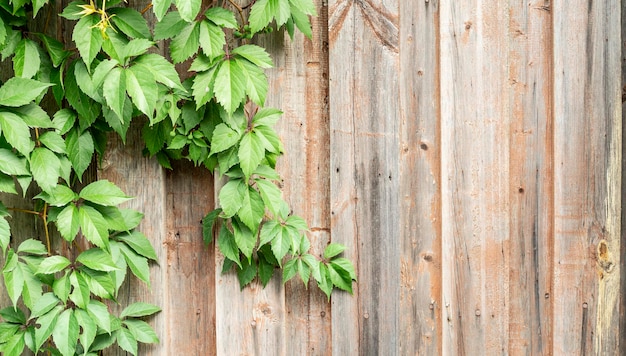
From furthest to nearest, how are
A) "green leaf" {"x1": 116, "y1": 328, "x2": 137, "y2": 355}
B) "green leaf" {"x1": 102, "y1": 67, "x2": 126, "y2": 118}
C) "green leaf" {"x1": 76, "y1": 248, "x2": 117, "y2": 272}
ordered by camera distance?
1. "green leaf" {"x1": 116, "y1": 328, "x2": 137, "y2": 355}
2. "green leaf" {"x1": 76, "y1": 248, "x2": 117, "y2": 272}
3. "green leaf" {"x1": 102, "y1": 67, "x2": 126, "y2": 118}

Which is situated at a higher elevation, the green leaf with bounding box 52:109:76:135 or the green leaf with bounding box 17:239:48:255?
the green leaf with bounding box 52:109:76:135

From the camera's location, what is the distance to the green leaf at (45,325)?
121 cm

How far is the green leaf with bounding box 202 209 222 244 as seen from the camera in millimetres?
1373

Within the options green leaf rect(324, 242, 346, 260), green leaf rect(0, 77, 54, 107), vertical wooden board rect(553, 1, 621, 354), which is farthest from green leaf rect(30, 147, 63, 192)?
vertical wooden board rect(553, 1, 621, 354)

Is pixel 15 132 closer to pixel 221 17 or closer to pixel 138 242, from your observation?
pixel 138 242

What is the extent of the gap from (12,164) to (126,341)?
491mm

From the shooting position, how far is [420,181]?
1.42 metres

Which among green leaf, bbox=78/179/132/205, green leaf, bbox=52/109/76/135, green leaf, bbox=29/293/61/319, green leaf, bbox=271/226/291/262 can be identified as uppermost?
green leaf, bbox=52/109/76/135

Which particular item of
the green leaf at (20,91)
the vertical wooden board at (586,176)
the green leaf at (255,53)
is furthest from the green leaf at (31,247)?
the vertical wooden board at (586,176)

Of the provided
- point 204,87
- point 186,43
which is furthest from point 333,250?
point 186,43

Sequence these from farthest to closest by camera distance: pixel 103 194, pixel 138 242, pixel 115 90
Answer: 1. pixel 138 242
2. pixel 103 194
3. pixel 115 90

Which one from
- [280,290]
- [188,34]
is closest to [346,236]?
[280,290]

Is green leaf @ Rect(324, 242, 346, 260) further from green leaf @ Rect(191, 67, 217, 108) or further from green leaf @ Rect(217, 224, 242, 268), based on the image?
green leaf @ Rect(191, 67, 217, 108)

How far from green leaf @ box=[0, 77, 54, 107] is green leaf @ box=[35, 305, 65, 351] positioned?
0.46m
